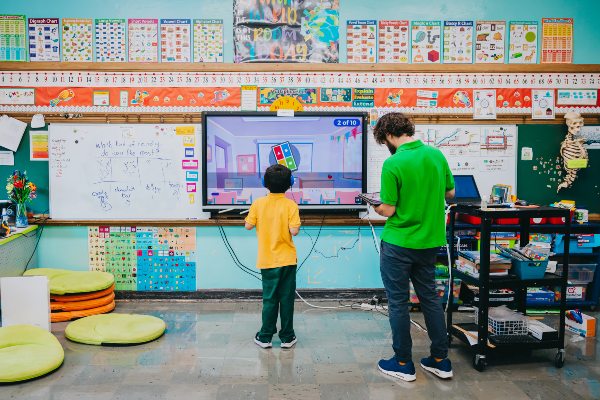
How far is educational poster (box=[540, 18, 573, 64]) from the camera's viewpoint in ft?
15.0

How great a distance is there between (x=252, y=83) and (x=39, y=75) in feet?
5.95

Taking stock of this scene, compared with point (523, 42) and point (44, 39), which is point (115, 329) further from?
point (523, 42)

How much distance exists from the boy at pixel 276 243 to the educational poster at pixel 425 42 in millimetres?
1931

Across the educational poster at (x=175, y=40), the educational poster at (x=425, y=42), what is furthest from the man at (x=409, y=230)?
the educational poster at (x=175, y=40)

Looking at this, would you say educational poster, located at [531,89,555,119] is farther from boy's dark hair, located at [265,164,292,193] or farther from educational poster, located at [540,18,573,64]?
boy's dark hair, located at [265,164,292,193]

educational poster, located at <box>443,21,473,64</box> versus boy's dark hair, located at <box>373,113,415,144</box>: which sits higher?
educational poster, located at <box>443,21,473,64</box>

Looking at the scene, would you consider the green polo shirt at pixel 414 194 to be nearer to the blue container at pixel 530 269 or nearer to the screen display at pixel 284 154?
the blue container at pixel 530 269

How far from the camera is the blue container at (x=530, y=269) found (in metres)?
3.17

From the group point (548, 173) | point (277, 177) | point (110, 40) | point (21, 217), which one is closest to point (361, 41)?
point (277, 177)

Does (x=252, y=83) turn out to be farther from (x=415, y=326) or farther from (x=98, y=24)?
(x=415, y=326)

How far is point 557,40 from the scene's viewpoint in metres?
4.57

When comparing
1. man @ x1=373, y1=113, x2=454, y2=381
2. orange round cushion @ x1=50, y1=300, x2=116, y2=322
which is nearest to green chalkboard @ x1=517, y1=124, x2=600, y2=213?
man @ x1=373, y1=113, x2=454, y2=381

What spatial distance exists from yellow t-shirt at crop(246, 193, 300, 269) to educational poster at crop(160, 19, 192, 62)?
180 centimetres

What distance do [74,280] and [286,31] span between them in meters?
2.67
